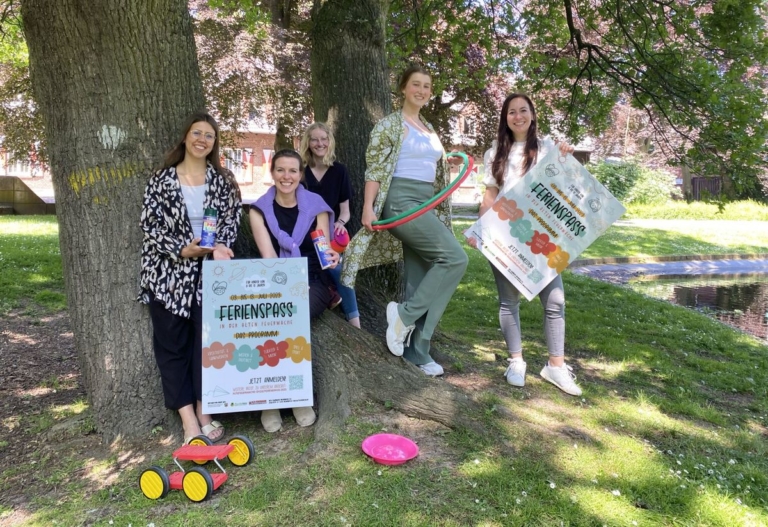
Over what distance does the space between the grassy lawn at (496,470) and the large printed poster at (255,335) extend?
26 centimetres

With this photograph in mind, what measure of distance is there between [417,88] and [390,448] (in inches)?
86.0

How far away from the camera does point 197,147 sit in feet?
11.0

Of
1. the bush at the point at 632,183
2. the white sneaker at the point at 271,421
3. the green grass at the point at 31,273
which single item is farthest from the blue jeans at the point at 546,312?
the bush at the point at 632,183

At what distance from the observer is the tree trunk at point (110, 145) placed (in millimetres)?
3242

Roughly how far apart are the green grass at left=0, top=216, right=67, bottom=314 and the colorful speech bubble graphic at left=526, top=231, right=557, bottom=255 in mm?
5341

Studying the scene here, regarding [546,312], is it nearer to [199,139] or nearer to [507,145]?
[507,145]

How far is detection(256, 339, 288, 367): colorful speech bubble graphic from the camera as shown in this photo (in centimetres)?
337

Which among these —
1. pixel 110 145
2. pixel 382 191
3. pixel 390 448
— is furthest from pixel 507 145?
pixel 110 145

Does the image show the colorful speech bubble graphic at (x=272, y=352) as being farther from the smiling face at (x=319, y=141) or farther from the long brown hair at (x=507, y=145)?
the long brown hair at (x=507, y=145)

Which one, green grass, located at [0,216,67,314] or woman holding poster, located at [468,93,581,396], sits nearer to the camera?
woman holding poster, located at [468,93,581,396]

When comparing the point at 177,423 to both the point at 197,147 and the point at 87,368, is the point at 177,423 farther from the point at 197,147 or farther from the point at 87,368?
the point at 197,147

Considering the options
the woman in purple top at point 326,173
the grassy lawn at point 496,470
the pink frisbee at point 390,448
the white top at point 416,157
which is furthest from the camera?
the woman in purple top at point 326,173

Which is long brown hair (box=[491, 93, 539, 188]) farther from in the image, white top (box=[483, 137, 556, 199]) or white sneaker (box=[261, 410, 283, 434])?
white sneaker (box=[261, 410, 283, 434])

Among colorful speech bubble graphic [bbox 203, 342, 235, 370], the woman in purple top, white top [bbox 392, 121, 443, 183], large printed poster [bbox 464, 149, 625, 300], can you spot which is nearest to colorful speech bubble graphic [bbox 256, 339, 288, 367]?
colorful speech bubble graphic [bbox 203, 342, 235, 370]
